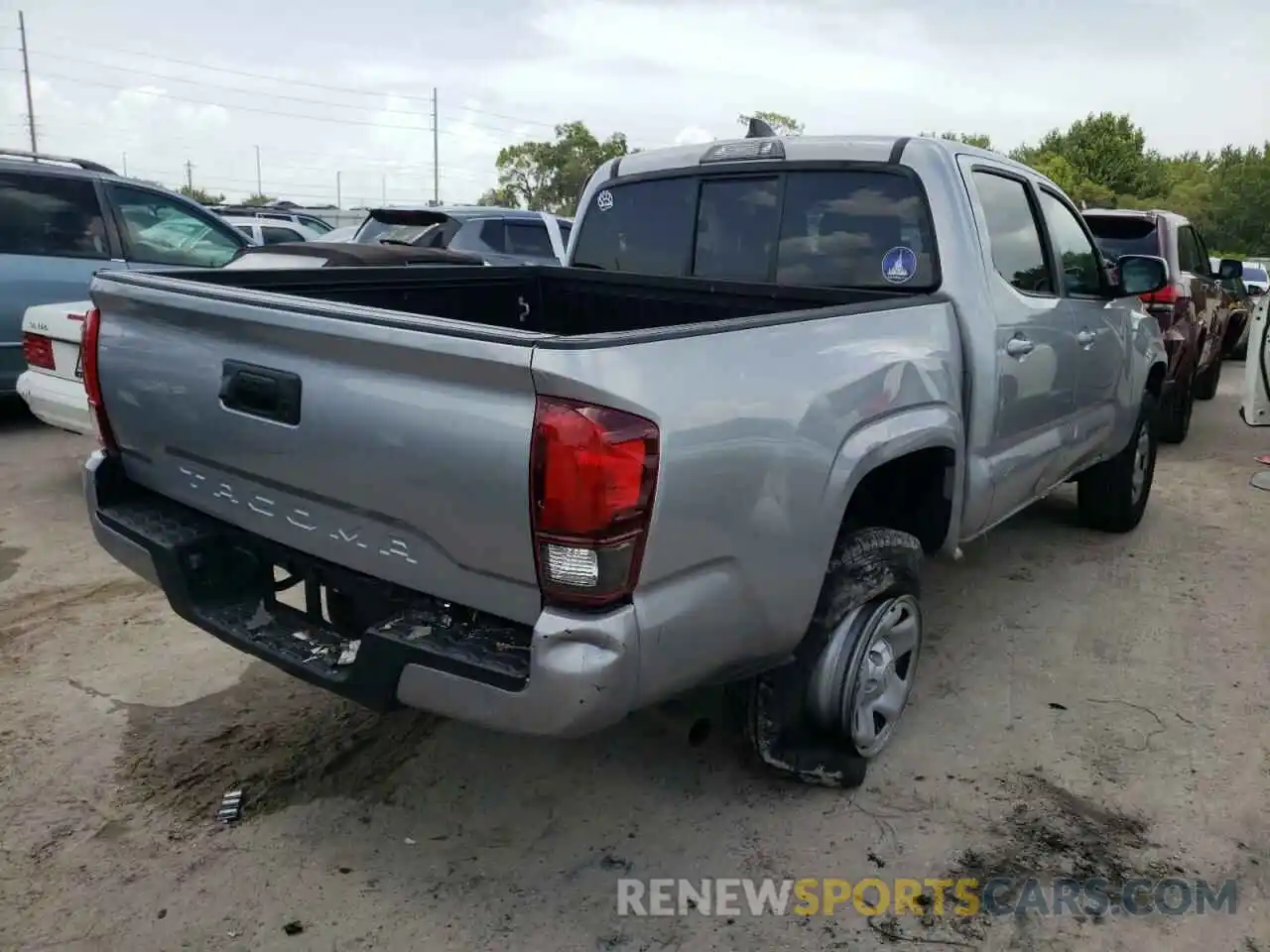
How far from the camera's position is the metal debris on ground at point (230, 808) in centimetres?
290

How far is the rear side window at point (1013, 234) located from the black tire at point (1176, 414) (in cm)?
447

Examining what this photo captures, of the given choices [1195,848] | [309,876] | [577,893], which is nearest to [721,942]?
[577,893]

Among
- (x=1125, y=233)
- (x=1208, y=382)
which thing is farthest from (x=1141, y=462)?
(x=1208, y=382)

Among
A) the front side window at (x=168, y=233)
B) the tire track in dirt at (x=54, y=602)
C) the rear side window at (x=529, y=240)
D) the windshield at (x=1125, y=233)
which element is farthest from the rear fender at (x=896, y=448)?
the rear side window at (x=529, y=240)

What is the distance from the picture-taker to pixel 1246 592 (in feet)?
16.0

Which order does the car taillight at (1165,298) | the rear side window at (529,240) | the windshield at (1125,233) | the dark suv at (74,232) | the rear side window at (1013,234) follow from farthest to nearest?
the rear side window at (529,240)
the windshield at (1125,233)
the car taillight at (1165,298)
the dark suv at (74,232)
the rear side window at (1013,234)

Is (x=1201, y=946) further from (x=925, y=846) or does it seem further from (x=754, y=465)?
(x=754, y=465)

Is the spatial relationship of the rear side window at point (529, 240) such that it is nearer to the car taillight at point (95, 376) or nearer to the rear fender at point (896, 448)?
the car taillight at point (95, 376)

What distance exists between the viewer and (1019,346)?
3760 mm

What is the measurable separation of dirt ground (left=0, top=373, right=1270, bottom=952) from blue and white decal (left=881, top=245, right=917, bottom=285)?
1525mm

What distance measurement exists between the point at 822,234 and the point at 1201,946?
2.53 m

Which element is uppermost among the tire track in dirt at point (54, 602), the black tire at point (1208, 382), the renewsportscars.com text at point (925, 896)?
the black tire at point (1208, 382)

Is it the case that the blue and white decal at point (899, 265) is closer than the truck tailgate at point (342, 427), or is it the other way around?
the truck tailgate at point (342, 427)

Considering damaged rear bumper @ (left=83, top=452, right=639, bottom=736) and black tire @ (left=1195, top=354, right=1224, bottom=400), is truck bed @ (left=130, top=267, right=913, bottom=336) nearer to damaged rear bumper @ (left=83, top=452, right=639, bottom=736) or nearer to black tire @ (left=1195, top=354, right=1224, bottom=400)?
damaged rear bumper @ (left=83, top=452, right=639, bottom=736)
